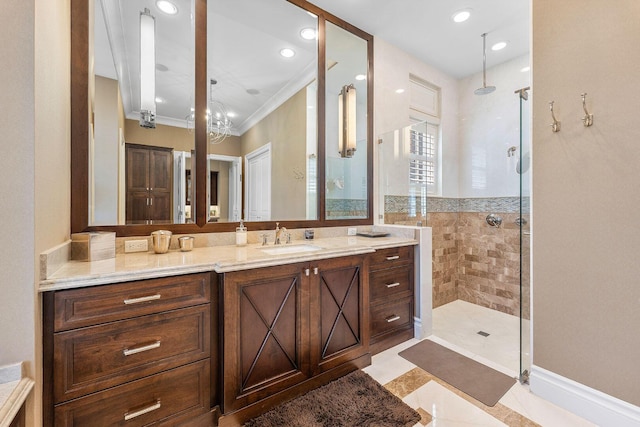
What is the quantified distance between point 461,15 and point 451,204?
2108mm

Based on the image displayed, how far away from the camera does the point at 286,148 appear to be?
8.13 ft

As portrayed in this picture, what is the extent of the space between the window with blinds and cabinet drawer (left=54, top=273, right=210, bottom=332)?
2.41 m

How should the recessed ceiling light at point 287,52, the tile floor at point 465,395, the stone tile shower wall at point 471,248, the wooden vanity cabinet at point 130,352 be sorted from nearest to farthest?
the wooden vanity cabinet at point 130,352
the tile floor at point 465,395
the recessed ceiling light at point 287,52
the stone tile shower wall at point 471,248

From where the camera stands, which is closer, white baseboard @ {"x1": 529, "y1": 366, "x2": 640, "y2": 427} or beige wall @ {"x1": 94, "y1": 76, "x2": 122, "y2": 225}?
white baseboard @ {"x1": 529, "y1": 366, "x2": 640, "y2": 427}

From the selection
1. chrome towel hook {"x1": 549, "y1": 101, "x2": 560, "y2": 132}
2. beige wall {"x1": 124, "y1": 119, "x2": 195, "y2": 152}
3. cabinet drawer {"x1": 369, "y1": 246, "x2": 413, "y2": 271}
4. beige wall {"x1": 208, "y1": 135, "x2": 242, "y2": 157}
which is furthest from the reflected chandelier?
chrome towel hook {"x1": 549, "y1": 101, "x2": 560, "y2": 132}

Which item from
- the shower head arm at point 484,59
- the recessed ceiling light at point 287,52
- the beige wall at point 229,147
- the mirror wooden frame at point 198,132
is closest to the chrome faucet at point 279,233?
the mirror wooden frame at point 198,132

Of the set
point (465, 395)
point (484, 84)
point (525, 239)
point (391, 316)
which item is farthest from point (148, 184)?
point (484, 84)

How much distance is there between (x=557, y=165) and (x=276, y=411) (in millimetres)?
2276

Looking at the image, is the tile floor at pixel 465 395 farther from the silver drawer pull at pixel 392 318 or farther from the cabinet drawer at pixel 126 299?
the cabinet drawer at pixel 126 299

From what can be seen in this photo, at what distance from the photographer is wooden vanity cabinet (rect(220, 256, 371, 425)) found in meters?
1.46

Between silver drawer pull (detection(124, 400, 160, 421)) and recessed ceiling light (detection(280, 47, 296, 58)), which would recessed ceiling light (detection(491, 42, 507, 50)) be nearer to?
recessed ceiling light (detection(280, 47, 296, 58))

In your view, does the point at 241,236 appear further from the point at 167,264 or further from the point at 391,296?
the point at 391,296

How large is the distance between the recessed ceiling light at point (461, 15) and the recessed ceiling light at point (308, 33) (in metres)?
1.37

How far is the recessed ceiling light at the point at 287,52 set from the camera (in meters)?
2.45
